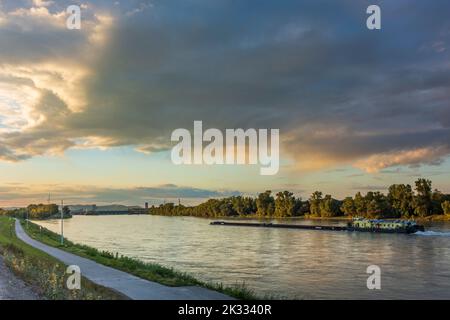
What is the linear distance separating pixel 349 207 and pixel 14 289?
171830 mm

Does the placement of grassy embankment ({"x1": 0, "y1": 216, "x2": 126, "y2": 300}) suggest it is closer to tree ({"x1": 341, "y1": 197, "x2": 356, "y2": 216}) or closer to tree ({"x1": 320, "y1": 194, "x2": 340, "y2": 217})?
tree ({"x1": 341, "y1": 197, "x2": 356, "y2": 216})

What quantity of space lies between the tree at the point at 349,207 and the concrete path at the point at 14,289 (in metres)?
168

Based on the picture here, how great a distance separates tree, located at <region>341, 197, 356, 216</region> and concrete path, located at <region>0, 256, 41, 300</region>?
168 m

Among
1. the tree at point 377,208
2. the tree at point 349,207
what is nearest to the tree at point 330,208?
the tree at point 349,207

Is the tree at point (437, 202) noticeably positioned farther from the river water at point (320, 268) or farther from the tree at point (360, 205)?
the river water at point (320, 268)

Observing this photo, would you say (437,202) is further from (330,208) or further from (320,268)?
(320,268)

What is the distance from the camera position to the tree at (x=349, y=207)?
601ft

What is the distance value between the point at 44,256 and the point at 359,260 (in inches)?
1319

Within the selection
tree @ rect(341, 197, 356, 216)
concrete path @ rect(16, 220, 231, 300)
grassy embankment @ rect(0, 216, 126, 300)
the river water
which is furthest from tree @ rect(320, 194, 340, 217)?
concrete path @ rect(16, 220, 231, 300)

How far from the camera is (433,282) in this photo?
1569 inches

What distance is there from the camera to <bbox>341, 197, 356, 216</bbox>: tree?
183 meters

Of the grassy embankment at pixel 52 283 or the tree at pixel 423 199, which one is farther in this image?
the tree at pixel 423 199

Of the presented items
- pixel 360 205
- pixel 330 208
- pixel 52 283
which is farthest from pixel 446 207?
pixel 52 283
